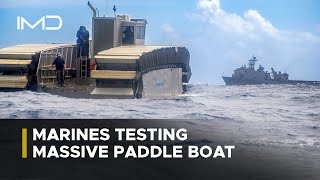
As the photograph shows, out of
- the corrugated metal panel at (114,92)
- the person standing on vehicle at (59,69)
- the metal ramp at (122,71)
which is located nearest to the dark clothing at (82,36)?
the person standing on vehicle at (59,69)

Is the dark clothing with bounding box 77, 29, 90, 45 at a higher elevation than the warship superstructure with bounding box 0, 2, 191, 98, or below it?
higher

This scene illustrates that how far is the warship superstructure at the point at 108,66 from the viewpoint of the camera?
28125mm

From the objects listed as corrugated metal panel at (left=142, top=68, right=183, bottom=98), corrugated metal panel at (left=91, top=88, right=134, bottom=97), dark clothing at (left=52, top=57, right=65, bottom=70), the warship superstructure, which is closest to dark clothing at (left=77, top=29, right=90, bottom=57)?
the warship superstructure

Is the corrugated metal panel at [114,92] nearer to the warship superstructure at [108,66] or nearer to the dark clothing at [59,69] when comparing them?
the warship superstructure at [108,66]

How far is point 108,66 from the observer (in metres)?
28.4

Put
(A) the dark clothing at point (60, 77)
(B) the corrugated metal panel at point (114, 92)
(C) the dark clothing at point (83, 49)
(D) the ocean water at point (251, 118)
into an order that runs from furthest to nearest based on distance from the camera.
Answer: (C) the dark clothing at point (83, 49)
(A) the dark clothing at point (60, 77)
(B) the corrugated metal panel at point (114, 92)
(D) the ocean water at point (251, 118)

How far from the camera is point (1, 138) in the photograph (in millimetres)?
13352

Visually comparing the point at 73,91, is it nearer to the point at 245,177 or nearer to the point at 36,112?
the point at 36,112

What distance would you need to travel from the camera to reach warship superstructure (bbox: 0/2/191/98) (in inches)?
1107

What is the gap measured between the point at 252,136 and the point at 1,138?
621 cm

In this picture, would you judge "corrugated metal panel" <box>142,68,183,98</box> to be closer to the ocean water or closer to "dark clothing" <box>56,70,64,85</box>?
"dark clothing" <box>56,70,64,85</box>

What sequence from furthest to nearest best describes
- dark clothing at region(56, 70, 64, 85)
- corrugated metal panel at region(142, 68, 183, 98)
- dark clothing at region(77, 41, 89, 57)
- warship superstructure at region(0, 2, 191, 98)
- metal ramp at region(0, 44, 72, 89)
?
dark clothing at region(77, 41, 89, 57) → dark clothing at region(56, 70, 64, 85) → corrugated metal panel at region(142, 68, 183, 98) → metal ramp at region(0, 44, 72, 89) → warship superstructure at region(0, 2, 191, 98)

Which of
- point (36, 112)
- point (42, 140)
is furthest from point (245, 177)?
point (36, 112)

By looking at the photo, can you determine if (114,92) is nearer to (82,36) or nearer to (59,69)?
(59,69)
